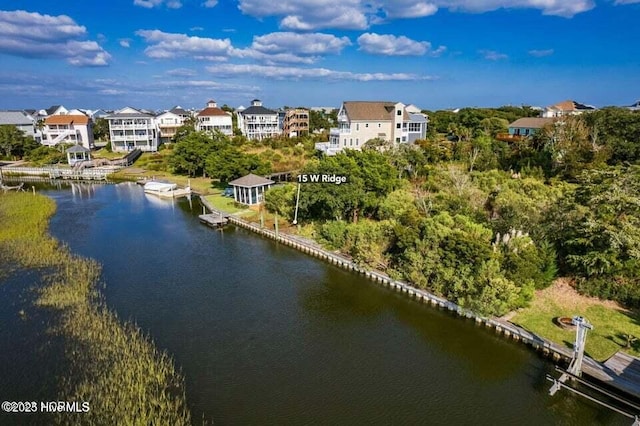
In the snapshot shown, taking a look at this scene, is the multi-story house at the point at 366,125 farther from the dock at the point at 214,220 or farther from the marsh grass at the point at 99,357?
the marsh grass at the point at 99,357

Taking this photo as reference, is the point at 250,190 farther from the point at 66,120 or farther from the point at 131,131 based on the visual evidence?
the point at 66,120

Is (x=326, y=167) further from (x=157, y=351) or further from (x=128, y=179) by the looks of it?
(x=128, y=179)

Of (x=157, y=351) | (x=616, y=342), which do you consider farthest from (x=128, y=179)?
(x=616, y=342)

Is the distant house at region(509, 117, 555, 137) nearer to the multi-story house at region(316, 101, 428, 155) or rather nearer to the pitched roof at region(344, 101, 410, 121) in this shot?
the multi-story house at region(316, 101, 428, 155)

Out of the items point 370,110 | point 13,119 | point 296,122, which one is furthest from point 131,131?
point 370,110

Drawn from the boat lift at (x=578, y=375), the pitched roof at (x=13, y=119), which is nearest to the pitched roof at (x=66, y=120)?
the pitched roof at (x=13, y=119)

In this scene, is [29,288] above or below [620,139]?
below
